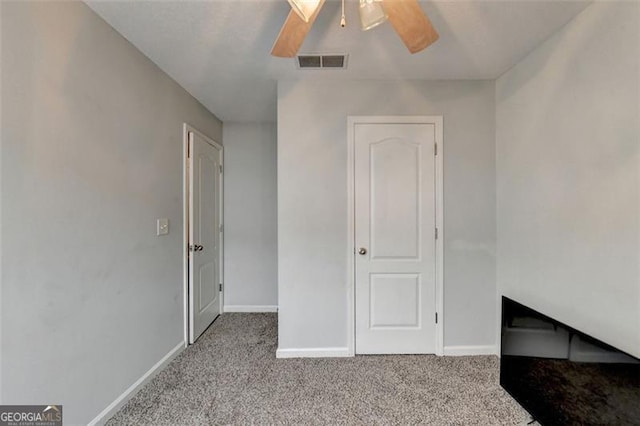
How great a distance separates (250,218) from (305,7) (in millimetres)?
2710

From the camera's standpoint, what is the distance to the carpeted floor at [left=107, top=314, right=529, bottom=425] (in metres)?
1.78

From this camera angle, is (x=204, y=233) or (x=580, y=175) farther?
(x=204, y=233)

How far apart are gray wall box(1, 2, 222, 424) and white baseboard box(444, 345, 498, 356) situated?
236 centimetres

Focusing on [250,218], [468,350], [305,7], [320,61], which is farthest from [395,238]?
[250,218]

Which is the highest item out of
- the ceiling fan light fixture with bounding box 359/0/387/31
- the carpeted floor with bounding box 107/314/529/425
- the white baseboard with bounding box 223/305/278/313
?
the ceiling fan light fixture with bounding box 359/0/387/31

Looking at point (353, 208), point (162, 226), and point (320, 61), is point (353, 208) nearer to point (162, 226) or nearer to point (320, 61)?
point (320, 61)

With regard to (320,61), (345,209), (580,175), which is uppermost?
(320,61)

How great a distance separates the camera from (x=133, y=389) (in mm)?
1961

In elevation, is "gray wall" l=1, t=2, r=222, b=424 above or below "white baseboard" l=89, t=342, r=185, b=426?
above

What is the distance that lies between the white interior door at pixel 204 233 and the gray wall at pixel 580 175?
2.75m

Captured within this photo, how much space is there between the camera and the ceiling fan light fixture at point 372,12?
1.34m

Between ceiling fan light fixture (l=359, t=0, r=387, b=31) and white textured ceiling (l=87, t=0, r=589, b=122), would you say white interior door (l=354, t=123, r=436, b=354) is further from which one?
ceiling fan light fixture (l=359, t=0, r=387, b=31)

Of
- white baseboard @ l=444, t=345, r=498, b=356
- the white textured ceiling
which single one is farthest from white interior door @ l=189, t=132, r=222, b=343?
white baseboard @ l=444, t=345, r=498, b=356

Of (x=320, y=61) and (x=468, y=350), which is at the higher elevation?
(x=320, y=61)
